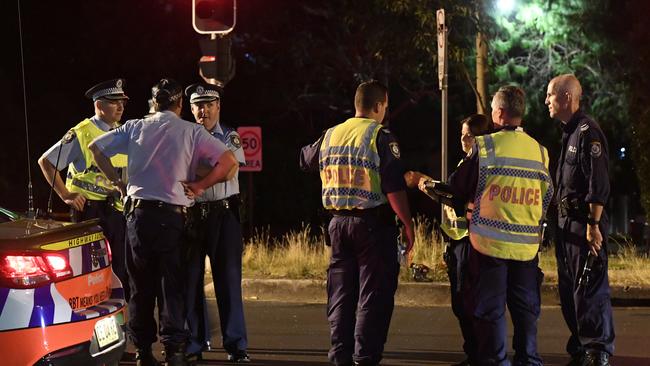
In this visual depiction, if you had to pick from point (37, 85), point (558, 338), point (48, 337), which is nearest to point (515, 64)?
point (37, 85)

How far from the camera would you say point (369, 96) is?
7.10m

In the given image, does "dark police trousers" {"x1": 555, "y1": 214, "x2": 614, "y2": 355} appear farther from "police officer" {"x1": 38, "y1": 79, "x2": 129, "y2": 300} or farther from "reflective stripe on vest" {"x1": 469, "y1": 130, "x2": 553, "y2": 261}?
"police officer" {"x1": 38, "y1": 79, "x2": 129, "y2": 300}

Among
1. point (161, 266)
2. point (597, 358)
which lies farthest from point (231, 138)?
point (597, 358)

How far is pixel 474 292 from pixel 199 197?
196 cm

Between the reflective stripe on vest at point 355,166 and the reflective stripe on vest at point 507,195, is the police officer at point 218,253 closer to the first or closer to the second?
the reflective stripe on vest at point 355,166

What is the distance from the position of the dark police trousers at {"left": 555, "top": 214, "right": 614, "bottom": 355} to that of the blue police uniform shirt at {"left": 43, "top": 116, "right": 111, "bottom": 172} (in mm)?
3280

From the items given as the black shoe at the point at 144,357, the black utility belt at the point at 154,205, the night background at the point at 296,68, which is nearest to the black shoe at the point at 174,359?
the black shoe at the point at 144,357

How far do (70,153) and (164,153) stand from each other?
1.37 meters

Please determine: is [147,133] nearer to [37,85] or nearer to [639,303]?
[639,303]

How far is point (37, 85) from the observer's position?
82.4 ft

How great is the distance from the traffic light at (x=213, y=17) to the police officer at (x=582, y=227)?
14.2 feet

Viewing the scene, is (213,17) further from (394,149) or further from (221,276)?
(394,149)

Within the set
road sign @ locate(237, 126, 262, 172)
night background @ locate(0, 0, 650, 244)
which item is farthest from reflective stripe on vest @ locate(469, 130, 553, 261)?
night background @ locate(0, 0, 650, 244)

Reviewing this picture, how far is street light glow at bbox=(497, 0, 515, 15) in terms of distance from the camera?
17.4m
